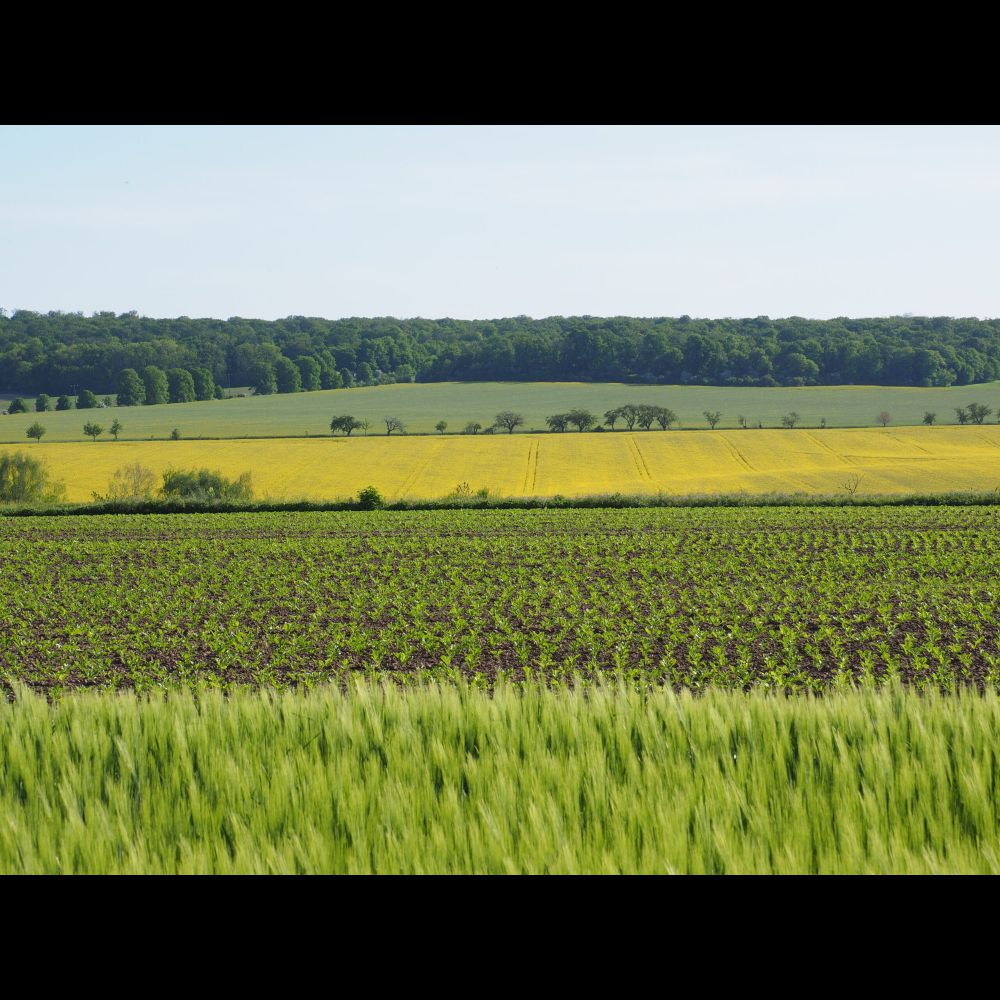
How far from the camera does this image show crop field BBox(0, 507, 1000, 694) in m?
15.4

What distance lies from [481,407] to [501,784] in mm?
115857

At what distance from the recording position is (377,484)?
68.4 metres

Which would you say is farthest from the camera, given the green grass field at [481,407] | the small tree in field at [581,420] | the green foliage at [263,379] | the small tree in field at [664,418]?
the green foliage at [263,379]

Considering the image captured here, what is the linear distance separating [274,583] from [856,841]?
22254mm

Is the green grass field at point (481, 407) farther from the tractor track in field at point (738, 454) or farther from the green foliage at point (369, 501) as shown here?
the green foliage at point (369, 501)

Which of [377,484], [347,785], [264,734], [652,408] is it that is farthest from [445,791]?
[652,408]

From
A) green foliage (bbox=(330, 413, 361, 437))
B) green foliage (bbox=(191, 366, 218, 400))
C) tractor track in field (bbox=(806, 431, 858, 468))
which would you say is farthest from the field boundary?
green foliage (bbox=(191, 366, 218, 400))

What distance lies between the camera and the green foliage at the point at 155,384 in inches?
4840

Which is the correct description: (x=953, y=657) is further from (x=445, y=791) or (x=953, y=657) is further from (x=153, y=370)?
(x=153, y=370)

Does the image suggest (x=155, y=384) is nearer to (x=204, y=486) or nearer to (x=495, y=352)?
(x=495, y=352)

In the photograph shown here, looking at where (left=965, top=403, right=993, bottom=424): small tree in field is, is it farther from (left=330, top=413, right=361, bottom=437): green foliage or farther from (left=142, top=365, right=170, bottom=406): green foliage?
(left=142, top=365, right=170, bottom=406): green foliage

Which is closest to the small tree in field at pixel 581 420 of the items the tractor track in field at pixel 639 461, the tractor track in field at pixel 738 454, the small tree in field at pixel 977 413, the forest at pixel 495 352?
the tractor track in field at pixel 639 461

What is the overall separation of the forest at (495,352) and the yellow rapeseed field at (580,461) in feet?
134

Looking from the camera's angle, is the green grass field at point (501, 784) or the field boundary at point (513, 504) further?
the field boundary at point (513, 504)
